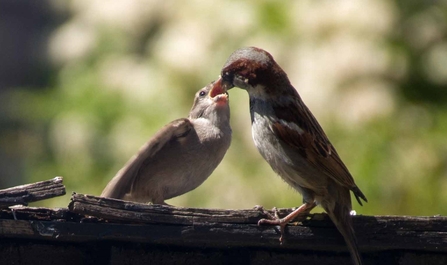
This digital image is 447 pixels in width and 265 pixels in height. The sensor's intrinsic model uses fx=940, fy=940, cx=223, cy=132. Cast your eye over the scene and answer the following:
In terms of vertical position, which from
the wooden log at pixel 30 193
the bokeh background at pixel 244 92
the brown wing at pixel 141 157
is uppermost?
the bokeh background at pixel 244 92

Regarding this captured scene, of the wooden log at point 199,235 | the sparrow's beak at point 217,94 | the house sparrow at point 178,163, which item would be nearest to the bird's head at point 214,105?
the sparrow's beak at point 217,94

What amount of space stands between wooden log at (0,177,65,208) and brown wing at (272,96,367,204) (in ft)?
3.45

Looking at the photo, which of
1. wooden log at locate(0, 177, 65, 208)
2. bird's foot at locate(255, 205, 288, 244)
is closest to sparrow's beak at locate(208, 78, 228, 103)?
bird's foot at locate(255, 205, 288, 244)

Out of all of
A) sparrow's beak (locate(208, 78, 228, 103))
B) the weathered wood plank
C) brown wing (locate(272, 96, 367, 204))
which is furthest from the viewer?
sparrow's beak (locate(208, 78, 228, 103))

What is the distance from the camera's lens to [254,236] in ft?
10.7

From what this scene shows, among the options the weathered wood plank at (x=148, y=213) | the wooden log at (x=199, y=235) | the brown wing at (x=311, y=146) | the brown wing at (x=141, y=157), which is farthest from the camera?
the brown wing at (x=141, y=157)

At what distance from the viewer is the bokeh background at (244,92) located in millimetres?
6750

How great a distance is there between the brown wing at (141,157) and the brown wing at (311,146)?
781 mm

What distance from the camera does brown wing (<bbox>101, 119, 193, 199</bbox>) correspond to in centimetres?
423

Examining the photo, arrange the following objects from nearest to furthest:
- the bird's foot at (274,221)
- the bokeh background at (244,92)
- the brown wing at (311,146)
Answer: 1. the bird's foot at (274,221)
2. the brown wing at (311,146)
3. the bokeh background at (244,92)

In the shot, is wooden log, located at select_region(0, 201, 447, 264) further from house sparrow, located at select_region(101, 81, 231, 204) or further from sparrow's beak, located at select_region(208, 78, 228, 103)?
sparrow's beak, located at select_region(208, 78, 228, 103)

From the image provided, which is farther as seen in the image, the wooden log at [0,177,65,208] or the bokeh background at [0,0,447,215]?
the bokeh background at [0,0,447,215]

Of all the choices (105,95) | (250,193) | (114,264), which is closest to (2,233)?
(114,264)

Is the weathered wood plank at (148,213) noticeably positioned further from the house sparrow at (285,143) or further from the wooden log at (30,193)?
the house sparrow at (285,143)
